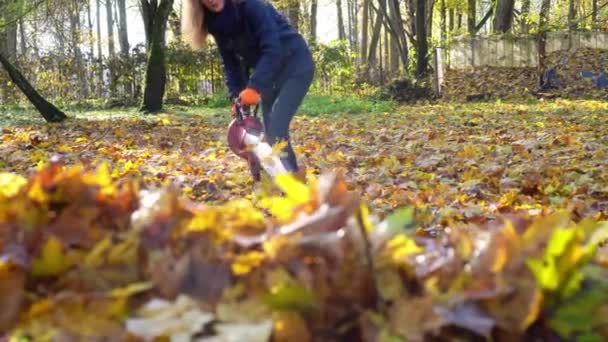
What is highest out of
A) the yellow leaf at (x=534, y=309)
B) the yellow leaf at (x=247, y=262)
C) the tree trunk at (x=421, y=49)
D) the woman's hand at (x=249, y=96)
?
the tree trunk at (x=421, y=49)

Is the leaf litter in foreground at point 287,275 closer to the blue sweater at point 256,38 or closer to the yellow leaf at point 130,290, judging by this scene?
the yellow leaf at point 130,290

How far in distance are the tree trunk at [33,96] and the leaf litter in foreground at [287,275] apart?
38.6ft

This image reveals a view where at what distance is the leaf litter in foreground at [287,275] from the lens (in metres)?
0.83

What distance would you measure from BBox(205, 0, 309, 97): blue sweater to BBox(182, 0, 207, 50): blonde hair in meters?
0.07

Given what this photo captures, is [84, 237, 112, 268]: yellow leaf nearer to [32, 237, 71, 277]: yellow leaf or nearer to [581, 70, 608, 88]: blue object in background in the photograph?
[32, 237, 71, 277]: yellow leaf

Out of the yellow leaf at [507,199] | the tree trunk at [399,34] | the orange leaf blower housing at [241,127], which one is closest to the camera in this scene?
the yellow leaf at [507,199]

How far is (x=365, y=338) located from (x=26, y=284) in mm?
482

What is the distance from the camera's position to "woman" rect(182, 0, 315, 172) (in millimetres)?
4426

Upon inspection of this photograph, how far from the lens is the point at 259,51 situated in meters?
4.73

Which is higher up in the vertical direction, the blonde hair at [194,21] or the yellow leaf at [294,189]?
the blonde hair at [194,21]

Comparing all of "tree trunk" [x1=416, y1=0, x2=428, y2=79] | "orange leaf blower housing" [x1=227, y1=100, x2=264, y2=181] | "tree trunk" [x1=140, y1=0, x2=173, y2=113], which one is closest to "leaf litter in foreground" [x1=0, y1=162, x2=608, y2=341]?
"orange leaf blower housing" [x1=227, y1=100, x2=264, y2=181]

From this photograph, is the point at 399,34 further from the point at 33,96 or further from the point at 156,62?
the point at 33,96

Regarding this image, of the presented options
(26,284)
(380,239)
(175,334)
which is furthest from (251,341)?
(26,284)

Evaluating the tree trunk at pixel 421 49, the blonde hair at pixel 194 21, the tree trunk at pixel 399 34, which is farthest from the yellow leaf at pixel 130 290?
the tree trunk at pixel 399 34
